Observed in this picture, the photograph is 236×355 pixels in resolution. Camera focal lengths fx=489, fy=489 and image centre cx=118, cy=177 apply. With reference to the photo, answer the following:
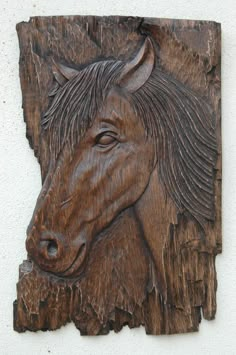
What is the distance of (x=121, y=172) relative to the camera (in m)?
0.80

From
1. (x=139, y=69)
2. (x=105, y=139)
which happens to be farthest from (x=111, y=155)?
(x=139, y=69)

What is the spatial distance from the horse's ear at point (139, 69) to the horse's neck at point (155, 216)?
15 centimetres

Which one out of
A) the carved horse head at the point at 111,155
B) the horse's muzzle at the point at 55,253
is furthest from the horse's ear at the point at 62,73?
the horse's muzzle at the point at 55,253

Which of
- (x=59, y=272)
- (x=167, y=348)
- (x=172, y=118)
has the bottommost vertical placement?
(x=167, y=348)

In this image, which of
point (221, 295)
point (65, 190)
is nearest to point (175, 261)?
point (221, 295)

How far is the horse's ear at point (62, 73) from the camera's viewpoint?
2.64 ft

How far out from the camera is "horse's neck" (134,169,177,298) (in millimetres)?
807

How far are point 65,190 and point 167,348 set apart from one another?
333 mm

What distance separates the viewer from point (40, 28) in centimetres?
82

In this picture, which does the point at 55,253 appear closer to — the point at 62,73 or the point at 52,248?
the point at 52,248

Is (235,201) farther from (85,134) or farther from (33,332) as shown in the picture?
(33,332)

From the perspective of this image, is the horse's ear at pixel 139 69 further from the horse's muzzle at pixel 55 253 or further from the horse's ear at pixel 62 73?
the horse's muzzle at pixel 55 253

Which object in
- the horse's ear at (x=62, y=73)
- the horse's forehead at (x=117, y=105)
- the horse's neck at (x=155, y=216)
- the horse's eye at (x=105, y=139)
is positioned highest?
the horse's ear at (x=62, y=73)

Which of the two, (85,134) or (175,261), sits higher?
(85,134)
